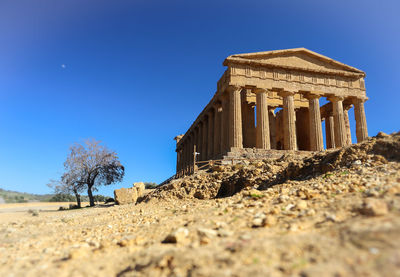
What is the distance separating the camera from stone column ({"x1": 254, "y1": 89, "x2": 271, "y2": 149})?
2308 cm

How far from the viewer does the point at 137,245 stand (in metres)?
4.19

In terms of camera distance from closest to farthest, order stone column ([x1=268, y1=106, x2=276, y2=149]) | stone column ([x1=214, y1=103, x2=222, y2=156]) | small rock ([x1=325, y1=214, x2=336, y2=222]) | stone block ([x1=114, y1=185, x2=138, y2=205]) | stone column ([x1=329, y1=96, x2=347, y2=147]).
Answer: small rock ([x1=325, y1=214, x2=336, y2=222])
stone block ([x1=114, y1=185, x2=138, y2=205])
stone column ([x1=329, y1=96, x2=347, y2=147])
stone column ([x1=214, y1=103, x2=222, y2=156])
stone column ([x1=268, y1=106, x2=276, y2=149])

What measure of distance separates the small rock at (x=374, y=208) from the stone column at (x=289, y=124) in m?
21.4

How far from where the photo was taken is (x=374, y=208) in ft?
10.5

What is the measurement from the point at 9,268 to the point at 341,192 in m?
5.64

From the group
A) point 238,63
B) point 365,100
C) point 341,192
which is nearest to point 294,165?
point 341,192

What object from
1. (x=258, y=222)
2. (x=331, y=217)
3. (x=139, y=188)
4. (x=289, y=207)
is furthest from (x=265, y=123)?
(x=331, y=217)

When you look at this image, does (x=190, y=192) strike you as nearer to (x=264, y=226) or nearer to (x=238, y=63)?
(x=264, y=226)

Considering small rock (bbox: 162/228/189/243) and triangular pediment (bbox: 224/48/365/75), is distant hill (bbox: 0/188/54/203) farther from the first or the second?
small rock (bbox: 162/228/189/243)

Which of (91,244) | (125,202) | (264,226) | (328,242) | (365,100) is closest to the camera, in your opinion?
(328,242)

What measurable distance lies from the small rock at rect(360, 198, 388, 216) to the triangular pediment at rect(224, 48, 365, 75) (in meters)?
21.8

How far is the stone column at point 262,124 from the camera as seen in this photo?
2308 cm

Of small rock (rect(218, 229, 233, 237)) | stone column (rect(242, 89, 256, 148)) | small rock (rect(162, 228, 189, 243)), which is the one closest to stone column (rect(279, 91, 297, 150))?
stone column (rect(242, 89, 256, 148))

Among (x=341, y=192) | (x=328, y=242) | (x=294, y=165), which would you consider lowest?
(x=328, y=242)
